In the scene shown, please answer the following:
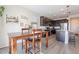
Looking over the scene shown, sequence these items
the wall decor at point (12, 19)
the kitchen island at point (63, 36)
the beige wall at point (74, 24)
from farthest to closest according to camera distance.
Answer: the beige wall at point (74, 24)
the kitchen island at point (63, 36)
the wall decor at point (12, 19)

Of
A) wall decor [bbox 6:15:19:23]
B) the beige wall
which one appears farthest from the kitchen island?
the beige wall

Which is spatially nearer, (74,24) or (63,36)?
(63,36)

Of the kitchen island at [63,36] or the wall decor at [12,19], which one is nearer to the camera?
the wall decor at [12,19]

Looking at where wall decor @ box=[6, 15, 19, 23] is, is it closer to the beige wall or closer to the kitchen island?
the kitchen island

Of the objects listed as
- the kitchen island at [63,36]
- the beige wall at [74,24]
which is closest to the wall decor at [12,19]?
the kitchen island at [63,36]

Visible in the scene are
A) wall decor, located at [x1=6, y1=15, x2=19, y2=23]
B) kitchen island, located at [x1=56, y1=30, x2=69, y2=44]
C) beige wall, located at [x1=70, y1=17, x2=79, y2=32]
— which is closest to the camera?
wall decor, located at [x1=6, y1=15, x2=19, y2=23]

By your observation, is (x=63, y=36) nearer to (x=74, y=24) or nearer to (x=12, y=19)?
(x=12, y=19)

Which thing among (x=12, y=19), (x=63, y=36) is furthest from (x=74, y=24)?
(x=12, y=19)

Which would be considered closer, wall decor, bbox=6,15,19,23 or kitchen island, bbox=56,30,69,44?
wall decor, bbox=6,15,19,23

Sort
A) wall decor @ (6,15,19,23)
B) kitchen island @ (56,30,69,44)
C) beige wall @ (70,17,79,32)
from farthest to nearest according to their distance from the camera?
beige wall @ (70,17,79,32) < kitchen island @ (56,30,69,44) < wall decor @ (6,15,19,23)

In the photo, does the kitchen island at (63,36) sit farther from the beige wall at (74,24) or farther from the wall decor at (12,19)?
the beige wall at (74,24)

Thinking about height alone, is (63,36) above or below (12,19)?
below

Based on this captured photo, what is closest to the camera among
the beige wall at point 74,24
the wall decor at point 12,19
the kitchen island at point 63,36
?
the wall decor at point 12,19

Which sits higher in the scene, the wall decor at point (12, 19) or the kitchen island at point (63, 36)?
the wall decor at point (12, 19)
